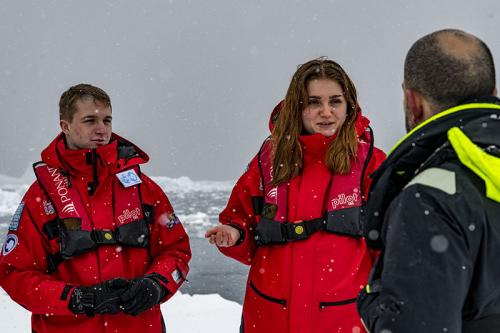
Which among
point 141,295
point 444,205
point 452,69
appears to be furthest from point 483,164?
point 141,295

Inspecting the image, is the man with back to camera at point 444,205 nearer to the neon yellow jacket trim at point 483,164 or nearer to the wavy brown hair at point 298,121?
the neon yellow jacket trim at point 483,164

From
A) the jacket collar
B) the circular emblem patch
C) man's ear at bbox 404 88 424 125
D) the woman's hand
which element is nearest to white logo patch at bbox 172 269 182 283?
the woman's hand

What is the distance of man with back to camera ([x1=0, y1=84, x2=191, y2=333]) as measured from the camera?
9.23 ft

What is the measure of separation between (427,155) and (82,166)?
1.99m

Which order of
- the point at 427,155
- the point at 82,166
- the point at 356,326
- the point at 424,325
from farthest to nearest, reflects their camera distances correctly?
the point at 82,166, the point at 356,326, the point at 427,155, the point at 424,325

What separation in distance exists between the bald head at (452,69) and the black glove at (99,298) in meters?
1.80

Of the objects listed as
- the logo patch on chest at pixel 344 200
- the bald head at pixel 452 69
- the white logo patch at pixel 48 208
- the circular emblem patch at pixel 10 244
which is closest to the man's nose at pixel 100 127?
the white logo patch at pixel 48 208

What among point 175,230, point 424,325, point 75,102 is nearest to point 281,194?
point 175,230

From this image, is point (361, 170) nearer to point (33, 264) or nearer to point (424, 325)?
point (424, 325)

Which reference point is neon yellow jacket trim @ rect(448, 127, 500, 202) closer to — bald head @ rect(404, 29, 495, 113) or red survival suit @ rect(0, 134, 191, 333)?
bald head @ rect(404, 29, 495, 113)

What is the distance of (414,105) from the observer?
68.8 inches

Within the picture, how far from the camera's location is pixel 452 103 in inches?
65.5

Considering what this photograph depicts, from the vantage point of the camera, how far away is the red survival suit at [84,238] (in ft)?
9.46

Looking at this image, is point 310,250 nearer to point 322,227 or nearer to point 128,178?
point 322,227
